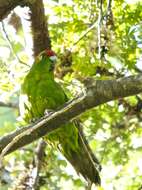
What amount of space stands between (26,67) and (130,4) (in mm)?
978

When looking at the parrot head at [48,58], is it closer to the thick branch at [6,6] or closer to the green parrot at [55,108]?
the green parrot at [55,108]

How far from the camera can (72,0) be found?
405 centimetres

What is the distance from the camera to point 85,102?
2.62m

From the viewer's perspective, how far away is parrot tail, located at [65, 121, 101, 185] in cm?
323

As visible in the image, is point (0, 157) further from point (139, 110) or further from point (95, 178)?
point (139, 110)

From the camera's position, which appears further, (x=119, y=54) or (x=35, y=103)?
(x=119, y=54)

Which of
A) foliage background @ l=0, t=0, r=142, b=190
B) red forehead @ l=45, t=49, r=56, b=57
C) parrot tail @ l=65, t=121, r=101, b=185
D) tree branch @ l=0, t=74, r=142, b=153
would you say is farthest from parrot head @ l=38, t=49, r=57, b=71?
tree branch @ l=0, t=74, r=142, b=153

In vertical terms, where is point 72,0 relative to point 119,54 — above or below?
above

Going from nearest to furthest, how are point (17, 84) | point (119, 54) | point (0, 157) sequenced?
point (0, 157) → point (119, 54) → point (17, 84)

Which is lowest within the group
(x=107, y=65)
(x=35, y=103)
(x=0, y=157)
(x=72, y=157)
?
(x=0, y=157)

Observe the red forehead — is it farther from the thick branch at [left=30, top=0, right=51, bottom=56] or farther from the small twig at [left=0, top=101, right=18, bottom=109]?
the small twig at [left=0, top=101, right=18, bottom=109]

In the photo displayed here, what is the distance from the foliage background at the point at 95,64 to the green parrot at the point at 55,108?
0.50 ft

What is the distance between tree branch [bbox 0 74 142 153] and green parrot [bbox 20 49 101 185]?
0.58m

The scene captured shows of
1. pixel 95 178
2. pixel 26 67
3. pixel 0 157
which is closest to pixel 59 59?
pixel 26 67
